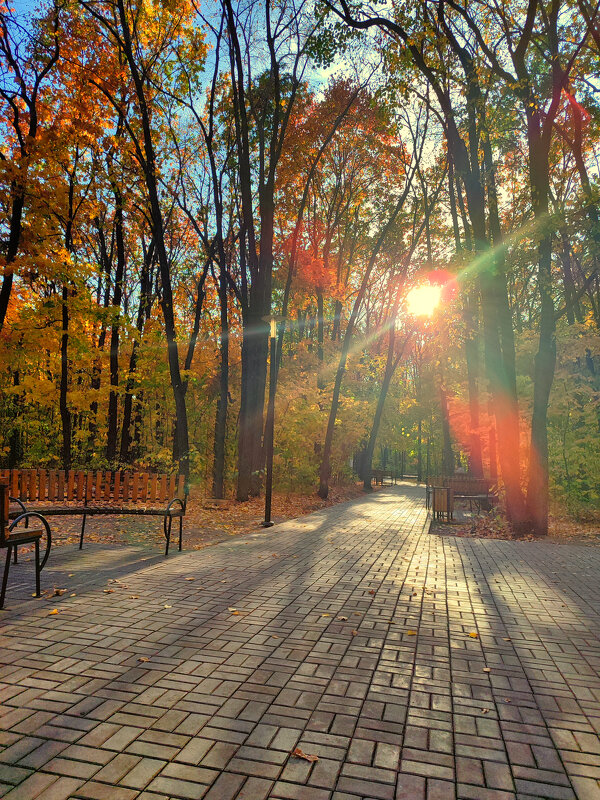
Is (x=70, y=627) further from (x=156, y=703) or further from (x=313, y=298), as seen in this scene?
(x=313, y=298)

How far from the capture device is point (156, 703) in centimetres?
320

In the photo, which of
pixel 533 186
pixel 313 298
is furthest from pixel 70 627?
pixel 313 298

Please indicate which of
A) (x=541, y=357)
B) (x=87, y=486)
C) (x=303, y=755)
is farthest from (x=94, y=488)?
(x=541, y=357)

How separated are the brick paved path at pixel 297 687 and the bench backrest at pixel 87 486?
2559mm

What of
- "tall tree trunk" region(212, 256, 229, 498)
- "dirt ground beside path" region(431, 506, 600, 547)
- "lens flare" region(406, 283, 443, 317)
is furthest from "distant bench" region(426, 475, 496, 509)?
"lens flare" region(406, 283, 443, 317)

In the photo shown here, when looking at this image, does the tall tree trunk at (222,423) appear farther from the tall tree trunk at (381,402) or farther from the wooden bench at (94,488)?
the tall tree trunk at (381,402)

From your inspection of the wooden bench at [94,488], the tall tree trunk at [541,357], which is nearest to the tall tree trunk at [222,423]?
the wooden bench at [94,488]

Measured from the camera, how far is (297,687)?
3.49m

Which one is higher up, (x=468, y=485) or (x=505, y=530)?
(x=468, y=485)

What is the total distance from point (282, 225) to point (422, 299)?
24.5 feet

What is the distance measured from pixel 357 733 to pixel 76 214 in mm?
16086

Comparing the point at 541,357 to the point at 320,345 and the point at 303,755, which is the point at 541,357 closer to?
the point at 303,755

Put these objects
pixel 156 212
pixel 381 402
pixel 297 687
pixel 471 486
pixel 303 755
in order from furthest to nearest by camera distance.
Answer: pixel 381 402, pixel 471 486, pixel 156 212, pixel 297 687, pixel 303 755

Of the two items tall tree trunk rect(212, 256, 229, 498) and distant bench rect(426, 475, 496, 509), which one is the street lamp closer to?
tall tree trunk rect(212, 256, 229, 498)
